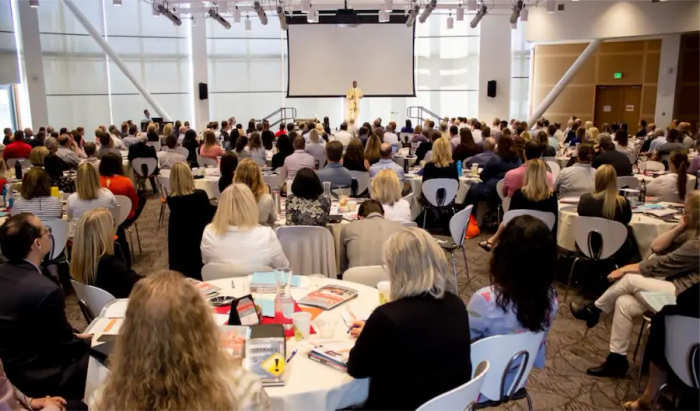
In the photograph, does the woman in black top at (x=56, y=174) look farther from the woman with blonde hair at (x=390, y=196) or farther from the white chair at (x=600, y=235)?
the white chair at (x=600, y=235)

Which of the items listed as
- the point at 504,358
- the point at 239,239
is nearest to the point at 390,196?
the point at 239,239

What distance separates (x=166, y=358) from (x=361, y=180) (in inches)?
248

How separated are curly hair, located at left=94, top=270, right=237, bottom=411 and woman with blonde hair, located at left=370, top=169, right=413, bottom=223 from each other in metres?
3.57

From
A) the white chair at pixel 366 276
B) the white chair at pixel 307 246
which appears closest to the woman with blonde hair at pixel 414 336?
the white chair at pixel 366 276

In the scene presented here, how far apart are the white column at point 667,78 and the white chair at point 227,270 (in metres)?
16.6

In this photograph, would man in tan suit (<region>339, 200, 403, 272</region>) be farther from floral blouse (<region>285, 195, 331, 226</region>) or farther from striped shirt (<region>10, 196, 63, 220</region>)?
striped shirt (<region>10, 196, 63, 220</region>)

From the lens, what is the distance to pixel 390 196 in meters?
5.30

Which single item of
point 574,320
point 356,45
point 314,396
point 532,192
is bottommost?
point 574,320

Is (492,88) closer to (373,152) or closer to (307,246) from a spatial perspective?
(373,152)

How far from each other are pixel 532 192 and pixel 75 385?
4.45 metres

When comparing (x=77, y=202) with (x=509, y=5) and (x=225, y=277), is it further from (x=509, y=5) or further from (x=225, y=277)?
(x=509, y=5)

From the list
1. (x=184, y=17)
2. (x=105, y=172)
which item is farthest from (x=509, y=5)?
(x=105, y=172)

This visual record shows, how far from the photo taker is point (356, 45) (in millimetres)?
20328

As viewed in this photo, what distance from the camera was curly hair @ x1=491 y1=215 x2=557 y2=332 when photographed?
2.92 m
